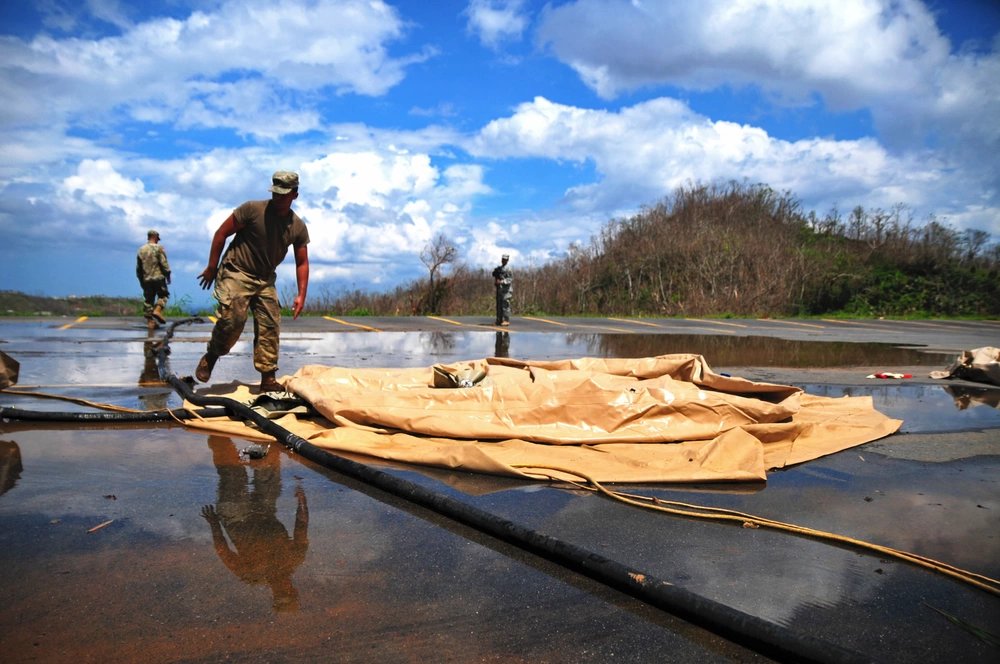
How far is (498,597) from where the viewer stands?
2467 millimetres

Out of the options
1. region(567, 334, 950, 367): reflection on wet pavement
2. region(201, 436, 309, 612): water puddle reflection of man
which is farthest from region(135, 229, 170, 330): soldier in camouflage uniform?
region(201, 436, 309, 612): water puddle reflection of man

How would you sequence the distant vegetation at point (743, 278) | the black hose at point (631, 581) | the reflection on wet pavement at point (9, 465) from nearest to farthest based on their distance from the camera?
the black hose at point (631, 581) → the reflection on wet pavement at point (9, 465) → the distant vegetation at point (743, 278)

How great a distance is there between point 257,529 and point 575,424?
7.91 ft

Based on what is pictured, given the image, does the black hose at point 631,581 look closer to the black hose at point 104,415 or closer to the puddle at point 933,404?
the black hose at point 104,415

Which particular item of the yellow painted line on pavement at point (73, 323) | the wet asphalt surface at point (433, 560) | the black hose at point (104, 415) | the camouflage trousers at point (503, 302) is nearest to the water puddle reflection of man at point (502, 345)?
the camouflage trousers at point (503, 302)

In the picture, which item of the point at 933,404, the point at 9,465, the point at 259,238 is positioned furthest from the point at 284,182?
the point at 933,404

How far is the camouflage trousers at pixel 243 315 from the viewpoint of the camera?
6.51 metres

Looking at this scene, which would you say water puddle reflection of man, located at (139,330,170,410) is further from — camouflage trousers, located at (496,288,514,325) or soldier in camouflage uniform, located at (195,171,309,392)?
camouflage trousers, located at (496,288,514,325)

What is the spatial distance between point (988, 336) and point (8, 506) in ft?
70.1

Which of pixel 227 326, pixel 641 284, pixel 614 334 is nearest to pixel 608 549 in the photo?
pixel 227 326

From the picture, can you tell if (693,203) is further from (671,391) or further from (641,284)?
(671,391)

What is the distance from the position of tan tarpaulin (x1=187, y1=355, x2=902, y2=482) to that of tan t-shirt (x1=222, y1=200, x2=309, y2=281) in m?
1.44

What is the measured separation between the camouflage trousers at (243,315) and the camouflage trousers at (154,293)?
9833 mm

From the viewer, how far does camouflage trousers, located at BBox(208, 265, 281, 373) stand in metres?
6.51
